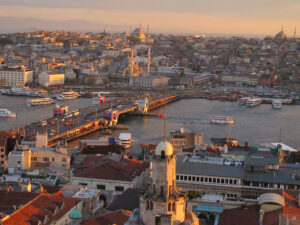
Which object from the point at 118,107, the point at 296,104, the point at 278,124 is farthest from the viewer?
the point at 296,104

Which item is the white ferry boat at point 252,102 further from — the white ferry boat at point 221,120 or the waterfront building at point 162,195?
the waterfront building at point 162,195

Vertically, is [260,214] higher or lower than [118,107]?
higher

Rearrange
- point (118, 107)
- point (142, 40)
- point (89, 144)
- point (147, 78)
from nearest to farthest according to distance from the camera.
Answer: point (89, 144) < point (118, 107) < point (147, 78) < point (142, 40)

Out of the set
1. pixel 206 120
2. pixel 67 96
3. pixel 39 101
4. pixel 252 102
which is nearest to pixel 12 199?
pixel 206 120

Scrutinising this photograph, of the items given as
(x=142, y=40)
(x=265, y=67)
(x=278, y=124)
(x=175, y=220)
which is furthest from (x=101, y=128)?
(x=142, y=40)

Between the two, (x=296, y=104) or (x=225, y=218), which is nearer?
(x=225, y=218)

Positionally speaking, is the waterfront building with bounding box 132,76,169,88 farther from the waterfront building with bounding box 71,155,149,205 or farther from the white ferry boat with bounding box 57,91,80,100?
the waterfront building with bounding box 71,155,149,205

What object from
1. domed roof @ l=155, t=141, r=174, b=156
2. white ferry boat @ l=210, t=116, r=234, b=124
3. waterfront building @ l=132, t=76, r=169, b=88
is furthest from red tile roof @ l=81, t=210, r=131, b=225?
waterfront building @ l=132, t=76, r=169, b=88

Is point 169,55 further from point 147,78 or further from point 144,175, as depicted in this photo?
point 144,175
